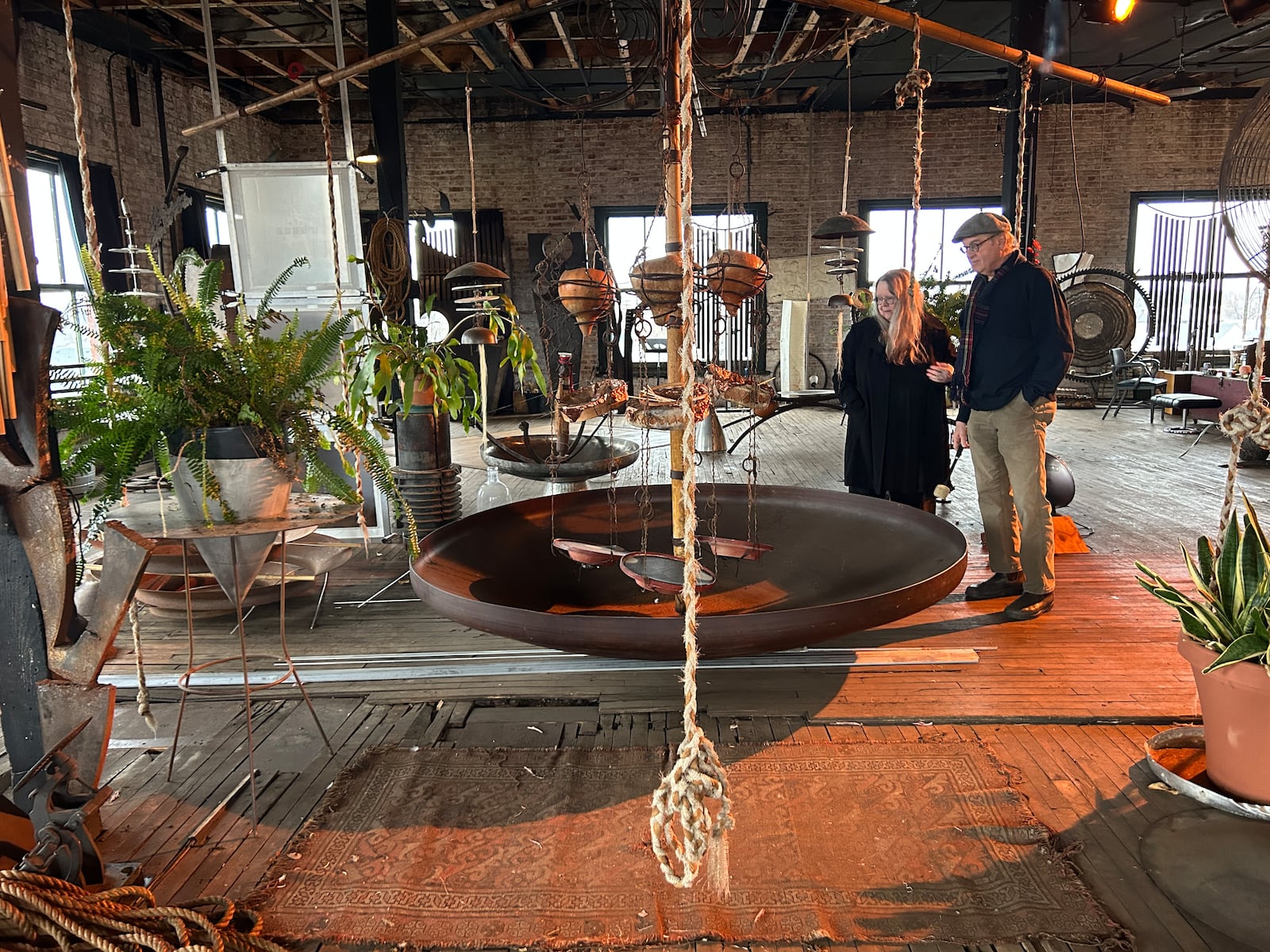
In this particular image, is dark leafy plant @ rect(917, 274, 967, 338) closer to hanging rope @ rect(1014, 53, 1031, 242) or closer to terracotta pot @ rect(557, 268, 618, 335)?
hanging rope @ rect(1014, 53, 1031, 242)

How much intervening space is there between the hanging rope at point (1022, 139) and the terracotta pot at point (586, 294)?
1649mm

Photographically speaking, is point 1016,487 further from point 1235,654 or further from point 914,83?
point 914,83

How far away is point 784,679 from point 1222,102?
37.8 ft

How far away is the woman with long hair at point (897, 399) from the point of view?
338cm

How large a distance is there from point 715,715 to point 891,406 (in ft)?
5.49

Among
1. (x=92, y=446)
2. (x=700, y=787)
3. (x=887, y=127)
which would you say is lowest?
(x=700, y=787)

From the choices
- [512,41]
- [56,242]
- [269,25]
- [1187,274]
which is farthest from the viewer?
[1187,274]

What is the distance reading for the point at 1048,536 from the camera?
303cm

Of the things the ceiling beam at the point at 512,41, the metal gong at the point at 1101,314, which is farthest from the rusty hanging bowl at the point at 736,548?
the metal gong at the point at 1101,314

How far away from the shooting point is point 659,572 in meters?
1.91

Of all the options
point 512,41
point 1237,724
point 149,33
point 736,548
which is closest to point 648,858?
point 736,548

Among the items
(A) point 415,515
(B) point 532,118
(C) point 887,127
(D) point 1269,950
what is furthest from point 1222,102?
(D) point 1269,950

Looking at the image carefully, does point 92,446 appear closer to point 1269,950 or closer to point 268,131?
point 1269,950

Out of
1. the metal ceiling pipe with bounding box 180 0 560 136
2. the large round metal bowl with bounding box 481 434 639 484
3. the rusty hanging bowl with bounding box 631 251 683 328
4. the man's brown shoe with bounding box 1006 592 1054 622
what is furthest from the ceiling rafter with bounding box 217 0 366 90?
the man's brown shoe with bounding box 1006 592 1054 622
